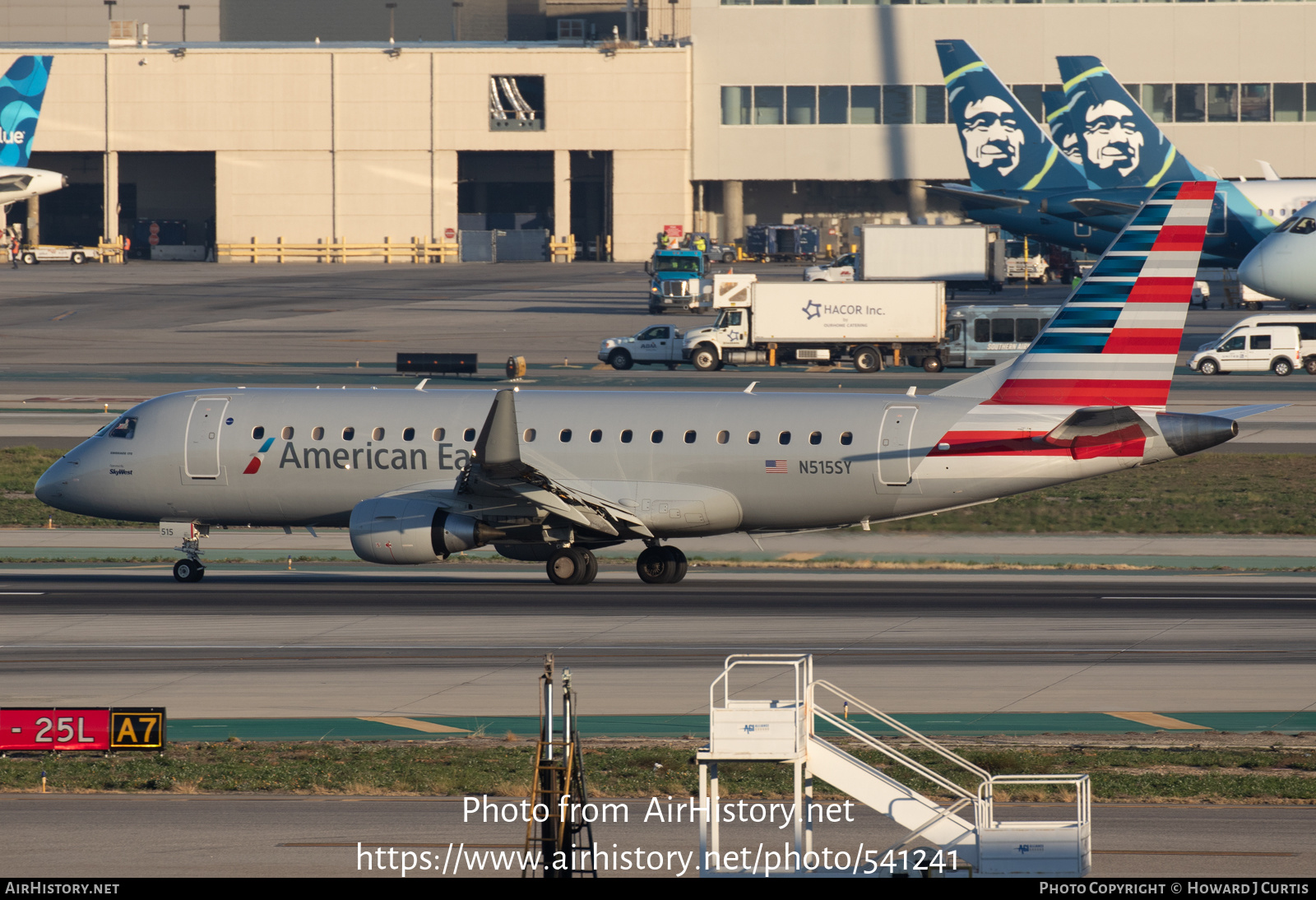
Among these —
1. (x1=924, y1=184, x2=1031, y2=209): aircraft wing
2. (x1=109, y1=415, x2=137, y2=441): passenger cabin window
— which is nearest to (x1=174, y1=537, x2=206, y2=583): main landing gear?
(x1=109, y1=415, x2=137, y2=441): passenger cabin window

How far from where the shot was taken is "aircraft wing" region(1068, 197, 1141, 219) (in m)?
83.7

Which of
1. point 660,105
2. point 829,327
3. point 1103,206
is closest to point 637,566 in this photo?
point 829,327

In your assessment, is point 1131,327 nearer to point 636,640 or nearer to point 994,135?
point 636,640

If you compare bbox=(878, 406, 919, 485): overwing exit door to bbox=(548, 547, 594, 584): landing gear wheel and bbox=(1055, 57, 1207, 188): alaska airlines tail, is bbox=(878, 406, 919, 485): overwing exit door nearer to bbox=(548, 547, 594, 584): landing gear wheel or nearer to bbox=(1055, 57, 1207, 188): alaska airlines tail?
bbox=(548, 547, 594, 584): landing gear wheel

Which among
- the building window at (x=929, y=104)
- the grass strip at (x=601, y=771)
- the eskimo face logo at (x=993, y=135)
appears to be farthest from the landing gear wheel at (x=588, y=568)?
the building window at (x=929, y=104)

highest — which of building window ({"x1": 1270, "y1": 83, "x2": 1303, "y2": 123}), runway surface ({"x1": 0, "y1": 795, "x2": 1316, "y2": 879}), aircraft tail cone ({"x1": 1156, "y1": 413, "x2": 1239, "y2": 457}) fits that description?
building window ({"x1": 1270, "y1": 83, "x2": 1303, "y2": 123})

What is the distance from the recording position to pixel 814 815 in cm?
2008

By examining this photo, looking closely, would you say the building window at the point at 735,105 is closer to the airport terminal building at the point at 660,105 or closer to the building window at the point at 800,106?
the airport terminal building at the point at 660,105

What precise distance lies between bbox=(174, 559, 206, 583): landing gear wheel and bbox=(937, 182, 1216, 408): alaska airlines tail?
1745cm

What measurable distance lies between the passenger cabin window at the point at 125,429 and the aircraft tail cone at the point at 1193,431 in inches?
861

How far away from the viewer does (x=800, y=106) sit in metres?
135

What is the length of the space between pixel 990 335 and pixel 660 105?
66.0m

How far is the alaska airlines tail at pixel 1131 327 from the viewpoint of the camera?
1359 inches

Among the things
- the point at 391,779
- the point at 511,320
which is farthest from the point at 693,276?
the point at 391,779
